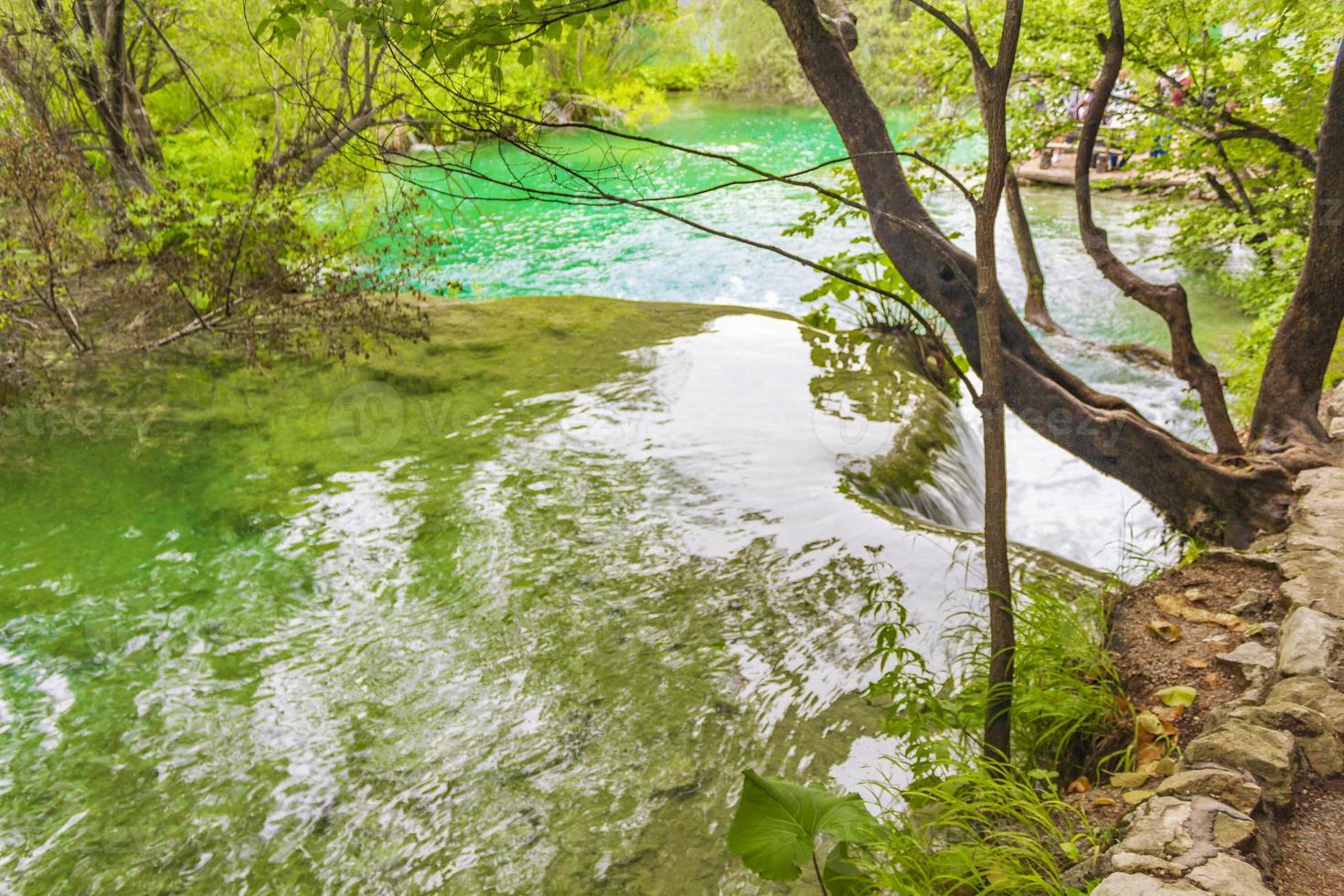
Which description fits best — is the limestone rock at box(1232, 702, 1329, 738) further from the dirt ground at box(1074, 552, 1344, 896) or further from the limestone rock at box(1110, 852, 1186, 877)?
the limestone rock at box(1110, 852, 1186, 877)

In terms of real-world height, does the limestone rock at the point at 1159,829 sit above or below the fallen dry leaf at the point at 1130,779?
above

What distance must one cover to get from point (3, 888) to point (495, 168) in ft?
54.4

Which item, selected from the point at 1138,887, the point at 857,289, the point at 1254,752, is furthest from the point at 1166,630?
the point at 857,289

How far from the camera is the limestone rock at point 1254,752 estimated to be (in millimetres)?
2357

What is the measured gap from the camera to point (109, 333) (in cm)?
764

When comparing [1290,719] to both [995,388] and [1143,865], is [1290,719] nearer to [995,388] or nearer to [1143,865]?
[1143,865]

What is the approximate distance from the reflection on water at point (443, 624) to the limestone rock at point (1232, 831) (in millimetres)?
1289

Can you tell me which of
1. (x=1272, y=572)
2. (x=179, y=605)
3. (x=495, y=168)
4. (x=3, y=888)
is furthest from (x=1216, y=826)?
(x=495, y=168)

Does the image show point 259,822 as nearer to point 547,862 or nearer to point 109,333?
point 547,862

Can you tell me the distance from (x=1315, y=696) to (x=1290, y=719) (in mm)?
A: 144

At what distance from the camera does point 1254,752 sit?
2428 mm

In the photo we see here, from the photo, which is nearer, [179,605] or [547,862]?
[547,862]

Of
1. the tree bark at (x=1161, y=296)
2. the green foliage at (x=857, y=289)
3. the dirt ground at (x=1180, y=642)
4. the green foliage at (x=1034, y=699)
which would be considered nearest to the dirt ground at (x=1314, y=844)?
the dirt ground at (x=1180, y=642)

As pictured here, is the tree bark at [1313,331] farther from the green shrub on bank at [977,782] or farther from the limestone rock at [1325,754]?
the limestone rock at [1325,754]
